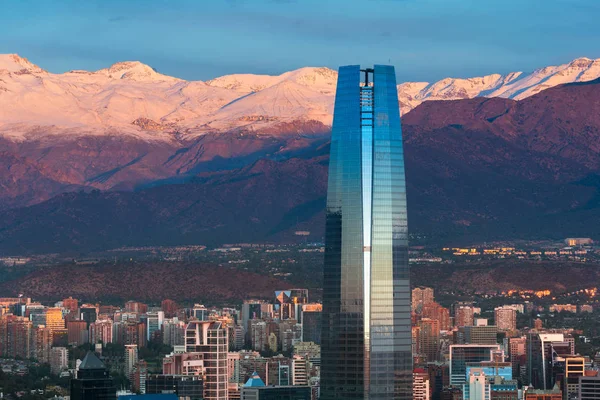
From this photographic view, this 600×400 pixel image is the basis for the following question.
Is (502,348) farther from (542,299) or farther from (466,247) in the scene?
(466,247)

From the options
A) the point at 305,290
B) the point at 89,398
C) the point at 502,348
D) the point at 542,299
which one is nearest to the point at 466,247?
the point at 542,299

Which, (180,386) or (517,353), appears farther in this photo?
(517,353)

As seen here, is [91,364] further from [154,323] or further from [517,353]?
[154,323]

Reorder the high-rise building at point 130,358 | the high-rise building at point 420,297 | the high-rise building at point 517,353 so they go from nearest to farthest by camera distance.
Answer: the high-rise building at point 517,353 → the high-rise building at point 130,358 → the high-rise building at point 420,297

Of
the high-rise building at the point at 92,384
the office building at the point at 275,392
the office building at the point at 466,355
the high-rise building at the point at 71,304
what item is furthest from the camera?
the high-rise building at the point at 71,304

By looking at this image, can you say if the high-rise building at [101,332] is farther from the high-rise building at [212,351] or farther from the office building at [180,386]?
the office building at [180,386]

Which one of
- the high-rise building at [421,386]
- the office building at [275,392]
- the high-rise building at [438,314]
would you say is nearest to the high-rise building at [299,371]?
the high-rise building at [421,386]

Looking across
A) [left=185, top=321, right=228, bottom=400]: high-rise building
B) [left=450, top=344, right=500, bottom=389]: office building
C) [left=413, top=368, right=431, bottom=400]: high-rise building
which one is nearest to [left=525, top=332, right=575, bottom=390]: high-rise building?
[left=450, top=344, right=500, bottom=389]: office building

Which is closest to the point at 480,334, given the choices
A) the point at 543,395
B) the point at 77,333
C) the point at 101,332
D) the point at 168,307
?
the point at 101,332

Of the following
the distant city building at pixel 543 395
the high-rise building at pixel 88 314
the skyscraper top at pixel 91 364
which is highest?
the high-rise building at pixel 88 314
